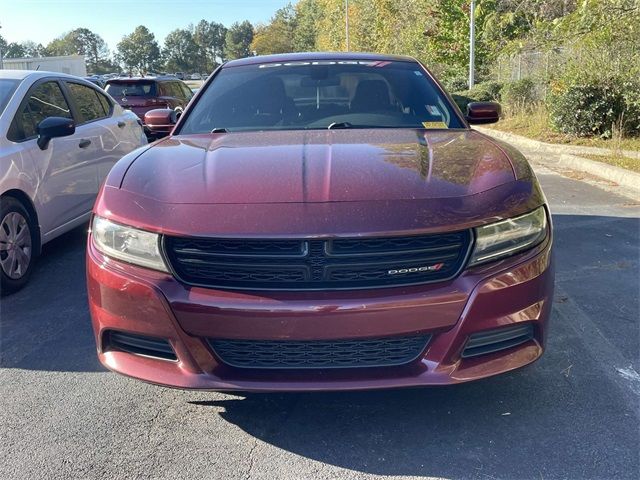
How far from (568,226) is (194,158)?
14.4 feet

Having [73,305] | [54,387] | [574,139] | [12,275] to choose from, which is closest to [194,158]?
[54,387]

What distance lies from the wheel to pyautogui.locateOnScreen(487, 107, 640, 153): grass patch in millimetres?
8684

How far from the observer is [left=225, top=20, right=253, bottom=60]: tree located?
378ft

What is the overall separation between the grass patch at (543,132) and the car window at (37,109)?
324 inches

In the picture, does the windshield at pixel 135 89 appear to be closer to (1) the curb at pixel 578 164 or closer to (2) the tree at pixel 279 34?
(1) the curb at pixel 578 164

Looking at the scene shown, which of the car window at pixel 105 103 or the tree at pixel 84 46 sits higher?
the tree at pixel 84 46

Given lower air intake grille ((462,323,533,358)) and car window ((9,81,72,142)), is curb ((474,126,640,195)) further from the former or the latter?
lower air intake grille ((462,323,533,358))

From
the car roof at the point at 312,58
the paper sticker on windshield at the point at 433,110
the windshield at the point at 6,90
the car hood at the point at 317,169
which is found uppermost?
the car roof at the point at 312,58

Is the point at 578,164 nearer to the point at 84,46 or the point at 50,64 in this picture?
the point at 50,64

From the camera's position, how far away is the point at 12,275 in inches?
171

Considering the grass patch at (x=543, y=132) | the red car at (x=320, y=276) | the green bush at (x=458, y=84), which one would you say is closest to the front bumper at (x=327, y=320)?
the red car at (x=320, y=276)

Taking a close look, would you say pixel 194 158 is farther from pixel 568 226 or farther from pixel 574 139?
pixel 574 139

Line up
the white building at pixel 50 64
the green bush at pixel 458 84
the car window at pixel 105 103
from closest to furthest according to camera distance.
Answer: the car window at pixel 105 103 → the green bush at pixel 458 84 → the white building at pixel 50 64

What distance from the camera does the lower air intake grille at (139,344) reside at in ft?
7.70
